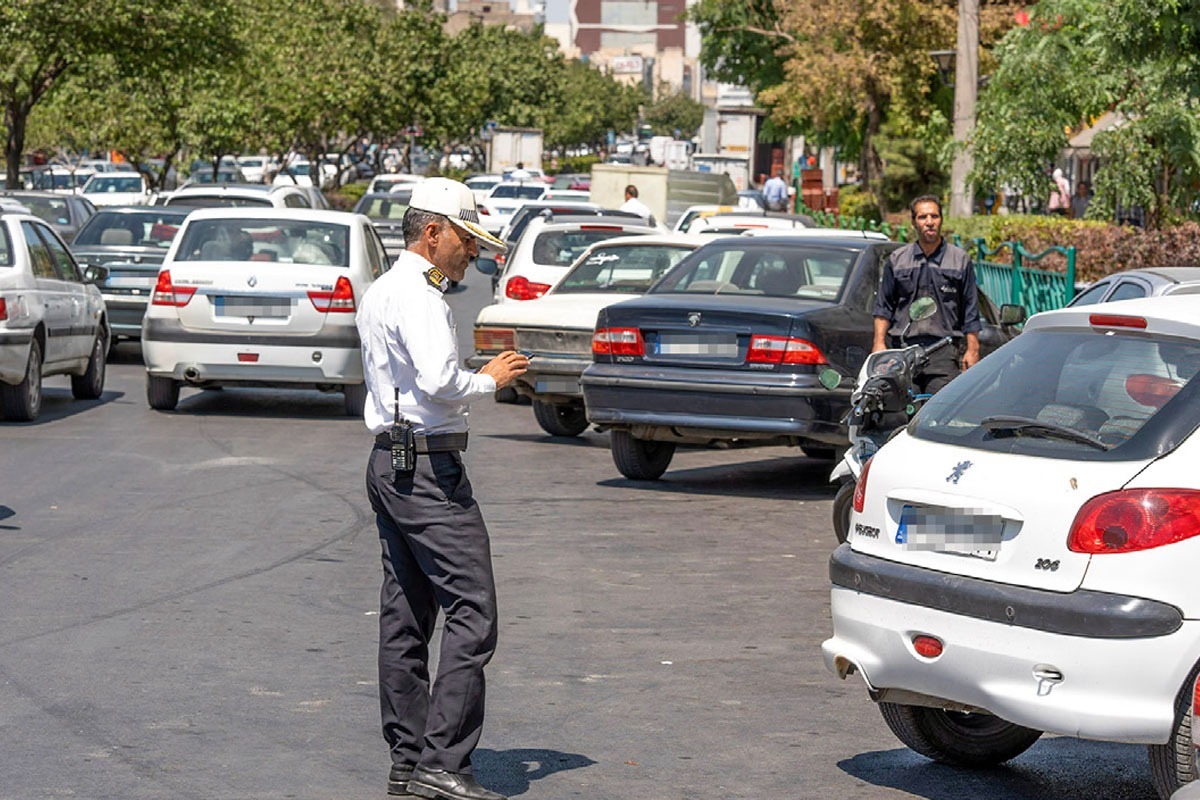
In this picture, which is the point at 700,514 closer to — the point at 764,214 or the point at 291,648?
the point at 291,648

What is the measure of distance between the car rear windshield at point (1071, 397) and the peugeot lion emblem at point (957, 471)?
0.08 metres

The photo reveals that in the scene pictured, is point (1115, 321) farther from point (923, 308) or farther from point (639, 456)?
point (639, 456)

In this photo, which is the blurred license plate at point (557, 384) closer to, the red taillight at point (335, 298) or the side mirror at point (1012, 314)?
the red taillight at point (335, 298)

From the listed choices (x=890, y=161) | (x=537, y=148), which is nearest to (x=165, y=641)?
(x=890, y=161)

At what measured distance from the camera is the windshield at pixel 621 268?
16.2 m

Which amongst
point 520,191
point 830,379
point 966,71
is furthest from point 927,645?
point 520,191

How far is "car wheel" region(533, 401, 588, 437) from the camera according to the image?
15.7m

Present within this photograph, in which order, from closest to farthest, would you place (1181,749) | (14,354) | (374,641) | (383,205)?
(1181,749) → (374,641) → (14,354) → (383,205)

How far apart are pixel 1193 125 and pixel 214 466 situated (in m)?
11.1

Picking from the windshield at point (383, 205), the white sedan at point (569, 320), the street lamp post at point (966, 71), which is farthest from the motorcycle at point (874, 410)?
the windshield at point (383, 205)

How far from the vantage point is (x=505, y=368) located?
19.6 feet

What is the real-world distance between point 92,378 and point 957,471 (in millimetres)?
12576

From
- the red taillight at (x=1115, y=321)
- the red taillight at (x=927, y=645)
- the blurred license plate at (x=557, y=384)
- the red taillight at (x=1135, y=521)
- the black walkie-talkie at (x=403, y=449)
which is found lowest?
the blurred license plate at (x=557, y=384)

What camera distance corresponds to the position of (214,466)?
13312mm
